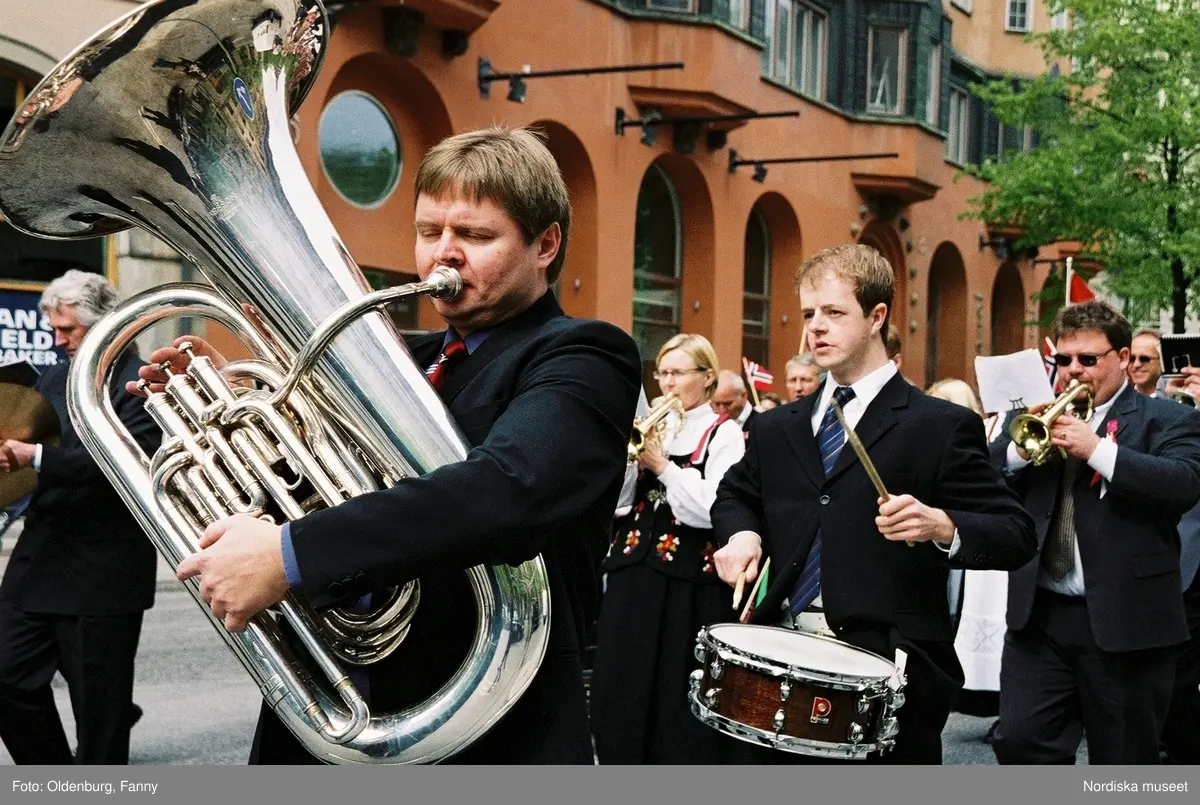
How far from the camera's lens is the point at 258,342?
101 inches

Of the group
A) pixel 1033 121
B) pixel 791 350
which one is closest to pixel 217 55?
pixel 791 350

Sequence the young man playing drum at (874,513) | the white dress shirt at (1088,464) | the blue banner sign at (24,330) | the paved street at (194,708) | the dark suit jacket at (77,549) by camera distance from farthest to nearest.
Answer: the blue banner sign at (24,330) < the paved street at (194,708) < the dark suit jacket at (77,549) < the white dress shirt at (1088,464) < the young man playing drum at (874,513)

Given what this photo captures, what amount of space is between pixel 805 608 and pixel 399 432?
2224 mm

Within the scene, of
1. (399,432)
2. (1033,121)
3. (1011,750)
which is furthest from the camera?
(1033,121)

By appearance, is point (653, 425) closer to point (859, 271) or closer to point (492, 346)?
point (859, 271)

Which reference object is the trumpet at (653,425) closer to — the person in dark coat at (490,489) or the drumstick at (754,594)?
the drumstick at (754,594)

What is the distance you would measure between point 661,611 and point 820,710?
260 cm

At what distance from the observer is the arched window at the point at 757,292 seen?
2433cm

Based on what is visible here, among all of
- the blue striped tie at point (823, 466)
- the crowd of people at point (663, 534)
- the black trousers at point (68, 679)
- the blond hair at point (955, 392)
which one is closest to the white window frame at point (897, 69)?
the blond hair at point (955, 392)

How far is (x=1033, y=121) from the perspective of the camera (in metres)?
25.3

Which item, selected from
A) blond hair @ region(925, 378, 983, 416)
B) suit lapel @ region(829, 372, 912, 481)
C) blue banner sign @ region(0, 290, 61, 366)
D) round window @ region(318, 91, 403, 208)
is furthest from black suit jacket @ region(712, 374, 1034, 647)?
round window @ region(318, 91, 403, 208)

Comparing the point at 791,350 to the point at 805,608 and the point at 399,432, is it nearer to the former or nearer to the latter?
the point at 805,608

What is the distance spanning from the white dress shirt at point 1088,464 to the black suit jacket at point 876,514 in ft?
3.67

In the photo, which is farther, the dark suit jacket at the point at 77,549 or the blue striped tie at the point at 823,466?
the dark suit jacket at the point at 77,549
